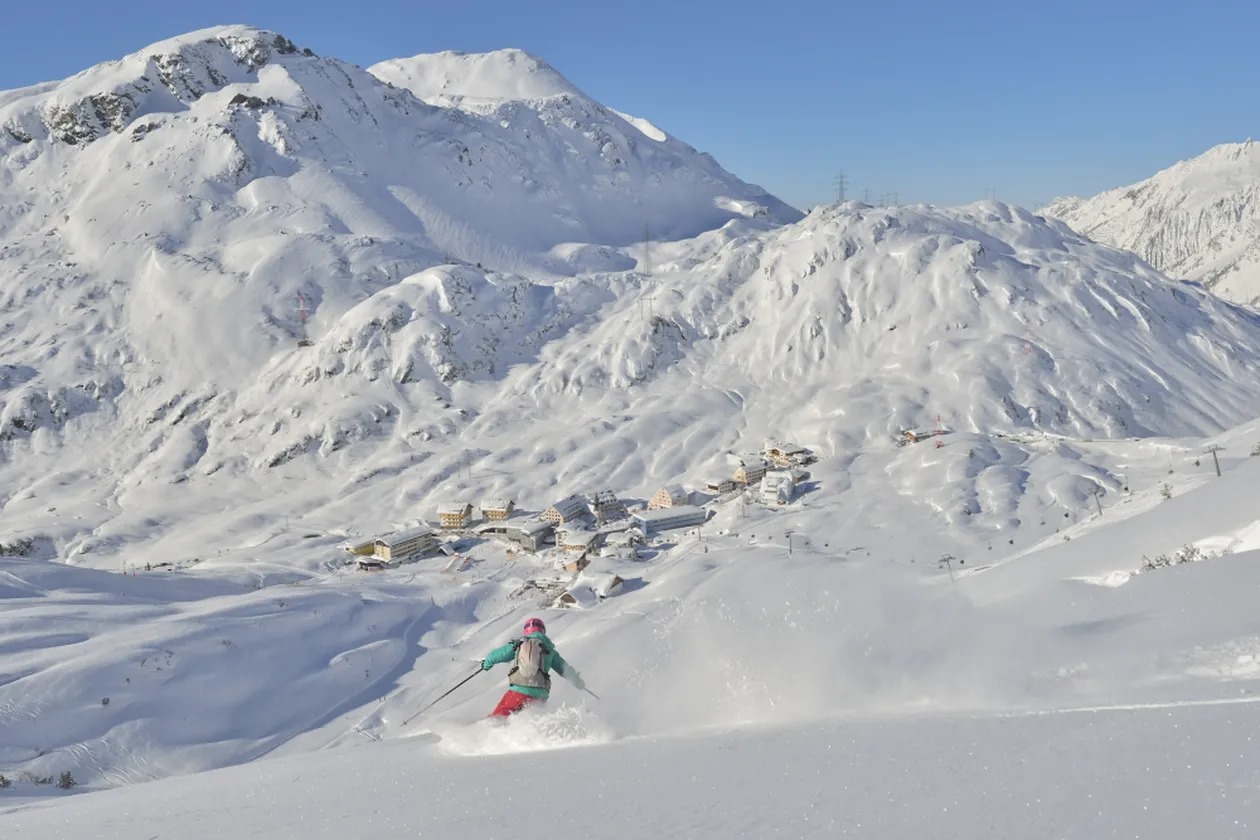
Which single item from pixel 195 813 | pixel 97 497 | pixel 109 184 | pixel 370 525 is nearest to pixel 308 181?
pixel 109 184

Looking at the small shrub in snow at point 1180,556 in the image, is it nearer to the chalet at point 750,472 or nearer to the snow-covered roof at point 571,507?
the snow-covered roof at point 571,507

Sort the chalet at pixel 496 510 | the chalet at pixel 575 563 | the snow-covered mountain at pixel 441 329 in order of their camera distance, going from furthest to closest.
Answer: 1. the snow-covered mountain at pixel 441 329
2. the chalet at pixel 496 510
3. the chalet at pixel 575 563

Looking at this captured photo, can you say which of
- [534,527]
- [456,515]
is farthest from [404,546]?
[534,527]

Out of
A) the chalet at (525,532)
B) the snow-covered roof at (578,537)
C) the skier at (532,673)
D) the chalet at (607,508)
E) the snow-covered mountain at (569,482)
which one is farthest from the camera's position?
the chalet at (607,508)

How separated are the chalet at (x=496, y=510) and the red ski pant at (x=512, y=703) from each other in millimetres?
63624

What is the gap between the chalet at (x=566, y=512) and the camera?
225ft

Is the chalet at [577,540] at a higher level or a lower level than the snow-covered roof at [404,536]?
lower

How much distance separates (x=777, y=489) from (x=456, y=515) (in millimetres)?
29663

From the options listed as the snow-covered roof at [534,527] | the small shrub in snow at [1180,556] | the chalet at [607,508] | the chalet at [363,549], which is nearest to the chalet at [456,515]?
the snow-covered roof at [534,527]

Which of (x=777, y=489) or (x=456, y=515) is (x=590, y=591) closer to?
(x=777, y=489)

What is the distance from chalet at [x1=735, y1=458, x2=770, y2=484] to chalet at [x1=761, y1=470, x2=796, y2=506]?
6418 mm

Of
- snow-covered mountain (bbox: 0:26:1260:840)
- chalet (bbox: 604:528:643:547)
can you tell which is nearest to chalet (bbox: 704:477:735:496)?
snow-covered mountain (bbox: 0:26:1260:840)

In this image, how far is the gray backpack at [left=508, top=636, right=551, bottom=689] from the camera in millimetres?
10289

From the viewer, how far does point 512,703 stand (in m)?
10.2
